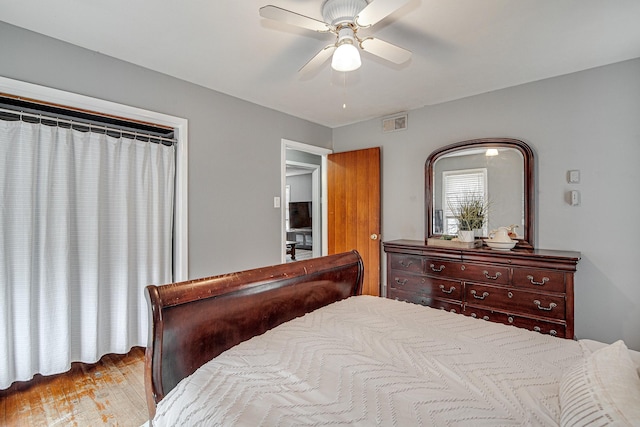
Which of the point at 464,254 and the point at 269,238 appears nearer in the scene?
the point at 464,254

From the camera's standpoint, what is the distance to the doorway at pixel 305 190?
363 cm

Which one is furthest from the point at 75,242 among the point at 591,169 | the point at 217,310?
the point at 591,169

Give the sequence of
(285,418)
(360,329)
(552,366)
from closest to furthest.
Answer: (285,418)
(552,366)
(360,329)

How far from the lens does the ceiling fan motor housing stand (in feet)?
5.29

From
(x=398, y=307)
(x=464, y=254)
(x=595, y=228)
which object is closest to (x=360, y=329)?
(x=398, y=307)

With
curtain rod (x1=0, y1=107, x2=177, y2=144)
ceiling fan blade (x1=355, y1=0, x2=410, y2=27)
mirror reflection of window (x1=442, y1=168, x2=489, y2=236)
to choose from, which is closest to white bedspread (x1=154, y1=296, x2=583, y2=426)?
ceiling fan blade (x1=355, y1=0, x2=410, y2=27)

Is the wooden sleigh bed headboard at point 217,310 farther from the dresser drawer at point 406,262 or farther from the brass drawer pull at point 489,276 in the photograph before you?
the brass drawer pull at point 489,276

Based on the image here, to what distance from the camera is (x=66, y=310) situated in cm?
223

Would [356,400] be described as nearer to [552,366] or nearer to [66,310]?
[552,366]

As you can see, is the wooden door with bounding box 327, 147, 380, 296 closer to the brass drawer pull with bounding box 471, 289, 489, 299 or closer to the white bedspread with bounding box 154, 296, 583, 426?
the brass drawer pull with bounding box 471, 289, 489, 299

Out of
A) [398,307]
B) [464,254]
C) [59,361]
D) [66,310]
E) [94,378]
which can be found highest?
[464,254]

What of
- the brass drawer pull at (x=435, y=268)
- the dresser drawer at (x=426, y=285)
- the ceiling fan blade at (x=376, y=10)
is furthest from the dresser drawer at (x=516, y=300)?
the ceiling fan blade at (x=376, y=10)

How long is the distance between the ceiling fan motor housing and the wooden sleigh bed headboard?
1414 mm

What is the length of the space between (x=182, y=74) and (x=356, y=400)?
2788 millimetres
